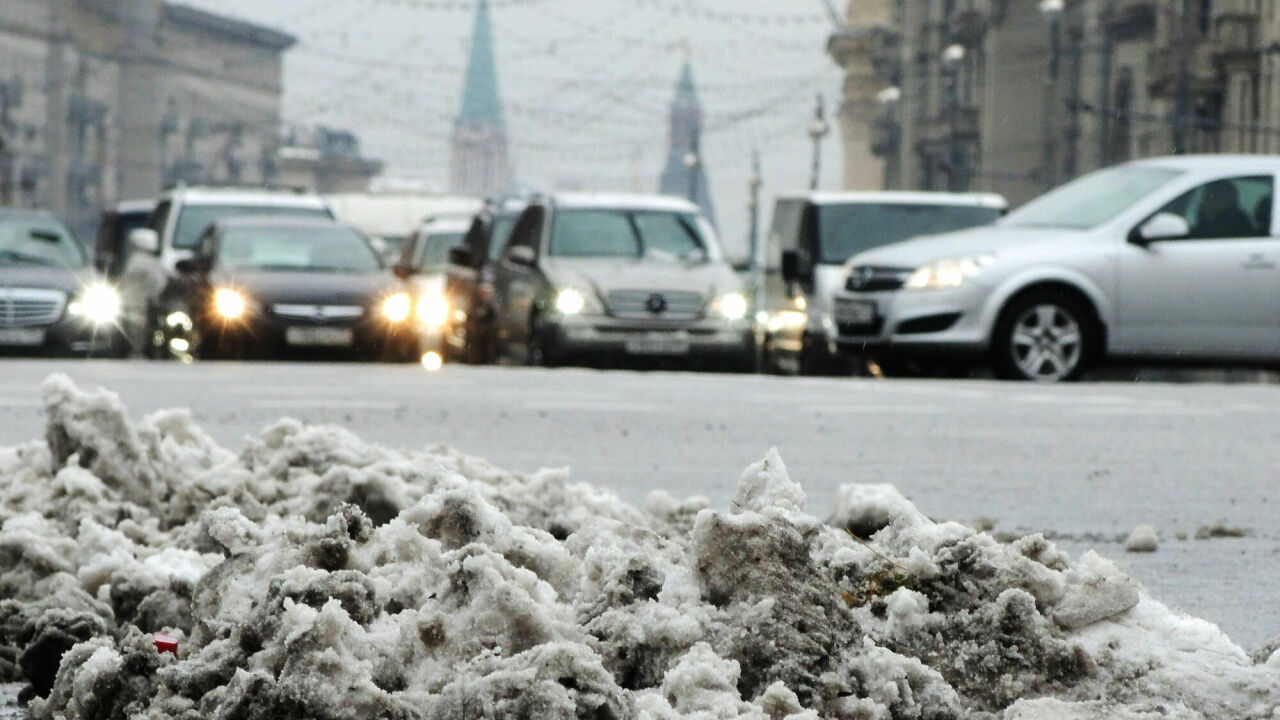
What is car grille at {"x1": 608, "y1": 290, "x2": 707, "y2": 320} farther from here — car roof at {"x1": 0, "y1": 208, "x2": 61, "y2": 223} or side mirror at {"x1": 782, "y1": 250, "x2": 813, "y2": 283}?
car roof at {"x1": 0, "y1": 208, "x2": 61, "y2": 223}

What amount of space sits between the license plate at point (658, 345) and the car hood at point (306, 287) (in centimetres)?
223

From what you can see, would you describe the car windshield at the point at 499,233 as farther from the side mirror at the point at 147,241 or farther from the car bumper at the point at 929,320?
the car bumper at the point at 929,320

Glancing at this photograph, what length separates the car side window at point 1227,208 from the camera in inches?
672

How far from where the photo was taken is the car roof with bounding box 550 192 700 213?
21547 millimetres

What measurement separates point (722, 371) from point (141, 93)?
94975mm

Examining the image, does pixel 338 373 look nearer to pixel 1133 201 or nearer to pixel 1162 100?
pixel 1133 201

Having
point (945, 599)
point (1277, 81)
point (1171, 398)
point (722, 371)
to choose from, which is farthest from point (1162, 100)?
point (945, 599)

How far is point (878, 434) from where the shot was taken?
11359mm

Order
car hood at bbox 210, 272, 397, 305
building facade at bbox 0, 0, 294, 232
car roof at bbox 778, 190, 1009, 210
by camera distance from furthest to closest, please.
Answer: building facade at bbox 0, 0, 294, 232 < car roof at bbox 778, 190, 1009, 210 < car hood at bbox 210, 272, 397, 305

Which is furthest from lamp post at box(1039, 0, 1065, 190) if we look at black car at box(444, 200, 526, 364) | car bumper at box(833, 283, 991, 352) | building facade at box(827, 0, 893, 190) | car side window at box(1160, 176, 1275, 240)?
car bumper at box(833, 283, 991, 352)

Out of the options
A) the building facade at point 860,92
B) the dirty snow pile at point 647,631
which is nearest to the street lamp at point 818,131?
the building facade at point 860,92

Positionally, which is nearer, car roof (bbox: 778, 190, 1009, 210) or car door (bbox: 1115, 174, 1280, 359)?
car door (bbox: 1115, 174, 1280, 359)

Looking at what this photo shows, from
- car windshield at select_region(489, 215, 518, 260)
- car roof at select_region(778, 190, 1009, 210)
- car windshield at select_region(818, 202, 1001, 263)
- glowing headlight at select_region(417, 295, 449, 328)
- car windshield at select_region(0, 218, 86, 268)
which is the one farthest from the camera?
glowing headlight at select_region(417, 295, 449, 328)

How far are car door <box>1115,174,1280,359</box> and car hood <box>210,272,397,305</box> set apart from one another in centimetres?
671
